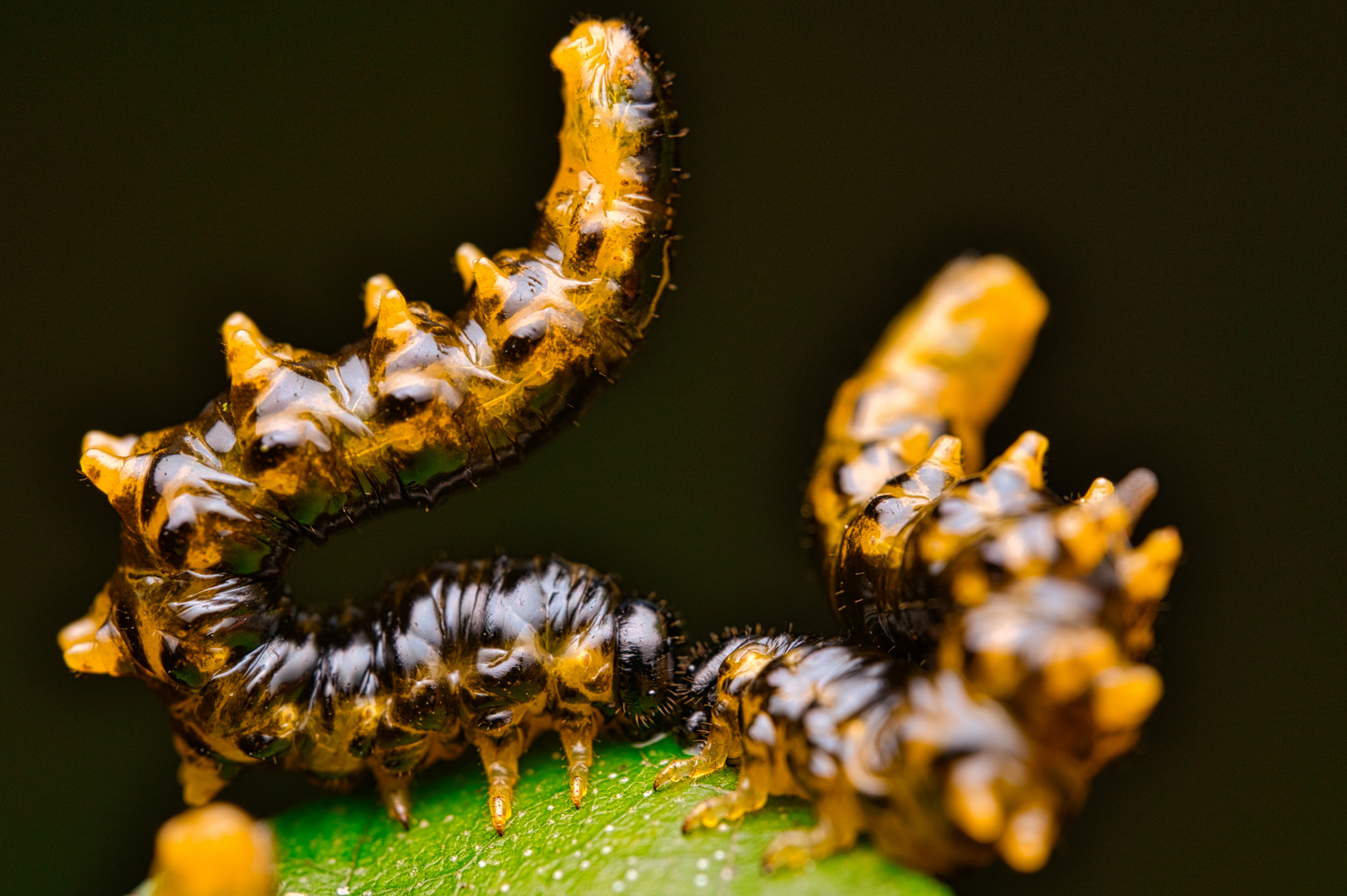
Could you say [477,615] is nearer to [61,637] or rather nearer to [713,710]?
[713,710]

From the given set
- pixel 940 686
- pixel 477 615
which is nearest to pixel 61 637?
pixel 477 615

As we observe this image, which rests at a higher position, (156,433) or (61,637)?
(156,433)

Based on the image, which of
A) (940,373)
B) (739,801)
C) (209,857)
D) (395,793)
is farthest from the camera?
(940,373)

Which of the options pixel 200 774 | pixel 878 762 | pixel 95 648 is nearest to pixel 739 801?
pixel 878 762

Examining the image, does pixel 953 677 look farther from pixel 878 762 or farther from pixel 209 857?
pixel 209 857

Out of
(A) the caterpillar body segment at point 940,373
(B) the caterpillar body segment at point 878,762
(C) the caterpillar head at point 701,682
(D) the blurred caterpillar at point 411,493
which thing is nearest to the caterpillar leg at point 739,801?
(B) the caterpillar body segment at point 878,762

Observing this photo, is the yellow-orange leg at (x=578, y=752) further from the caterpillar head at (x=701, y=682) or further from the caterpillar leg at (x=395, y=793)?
the caterpillar leg at (x=395, y=793)

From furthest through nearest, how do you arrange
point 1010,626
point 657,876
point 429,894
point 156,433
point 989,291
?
point 989,291 → point 156,433 → point 429,894 → point 657,876 → point 1010,626
